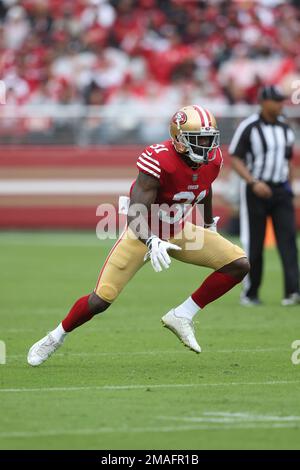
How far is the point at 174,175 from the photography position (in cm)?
678

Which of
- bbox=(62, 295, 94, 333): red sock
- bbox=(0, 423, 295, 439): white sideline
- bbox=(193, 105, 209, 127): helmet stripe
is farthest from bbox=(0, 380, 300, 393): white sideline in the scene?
bbox=(193, 105, 209, 127): helmet stripe

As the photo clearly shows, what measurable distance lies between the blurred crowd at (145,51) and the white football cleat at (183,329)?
997cm

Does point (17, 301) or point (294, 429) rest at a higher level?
point (17, 301)

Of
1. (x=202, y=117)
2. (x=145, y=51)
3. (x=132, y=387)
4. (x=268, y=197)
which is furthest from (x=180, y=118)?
(x=145, y=51)

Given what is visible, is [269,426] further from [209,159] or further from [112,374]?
[209,159]

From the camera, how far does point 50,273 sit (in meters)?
12.4

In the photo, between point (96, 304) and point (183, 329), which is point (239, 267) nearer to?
point (183, 329)

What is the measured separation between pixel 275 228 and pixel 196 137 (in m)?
3.58

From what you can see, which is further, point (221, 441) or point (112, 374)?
point (112, 374)

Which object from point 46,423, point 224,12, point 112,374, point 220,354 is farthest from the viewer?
point 224,12

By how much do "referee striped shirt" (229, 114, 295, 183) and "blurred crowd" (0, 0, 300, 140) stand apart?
21.4ft
